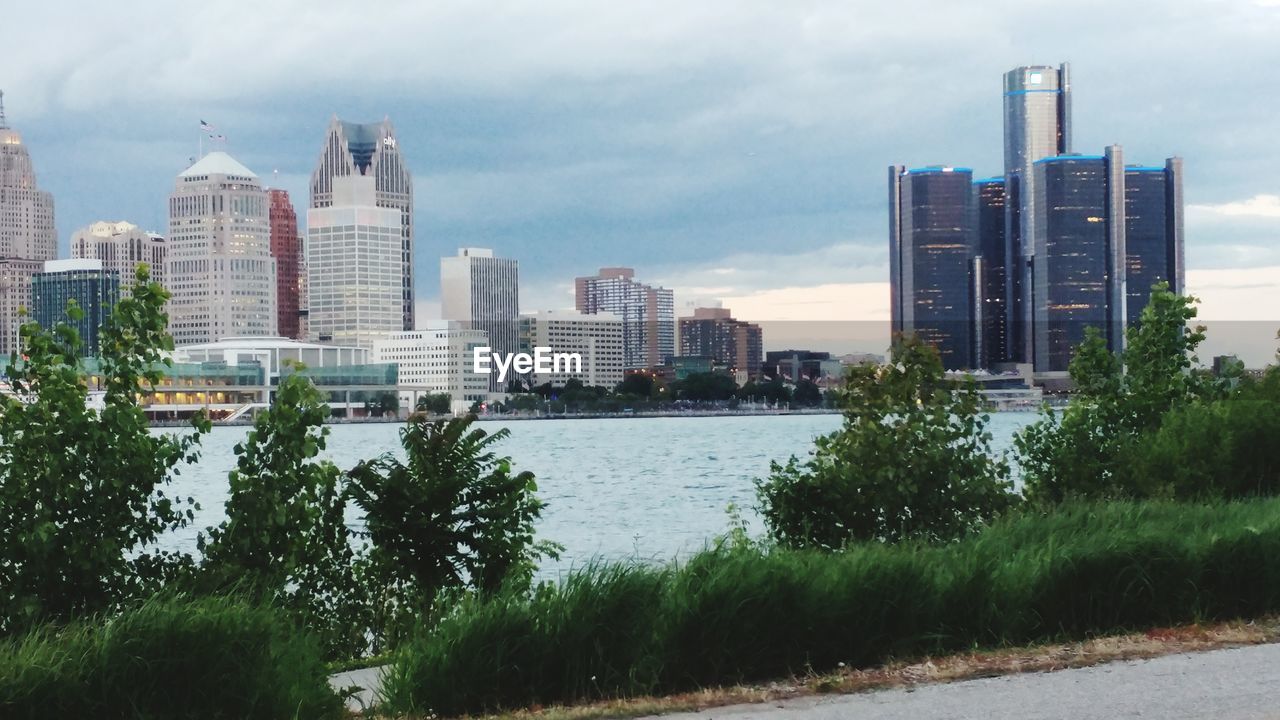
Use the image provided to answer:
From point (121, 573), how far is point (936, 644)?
21.5ft

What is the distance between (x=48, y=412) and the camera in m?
11.7

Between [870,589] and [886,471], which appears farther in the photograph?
[886,471]

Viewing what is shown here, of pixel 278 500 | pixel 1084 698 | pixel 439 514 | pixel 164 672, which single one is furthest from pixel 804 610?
pixel 439 514

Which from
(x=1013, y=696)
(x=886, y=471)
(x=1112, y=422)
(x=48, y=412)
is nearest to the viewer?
(x=1013, y=696)

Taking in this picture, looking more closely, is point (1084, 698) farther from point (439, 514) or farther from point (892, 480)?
point (892, 480)

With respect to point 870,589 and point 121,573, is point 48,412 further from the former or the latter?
point 870,589

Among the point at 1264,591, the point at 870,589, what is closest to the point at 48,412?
the point at 870,589

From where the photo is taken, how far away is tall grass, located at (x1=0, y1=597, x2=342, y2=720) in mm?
8227

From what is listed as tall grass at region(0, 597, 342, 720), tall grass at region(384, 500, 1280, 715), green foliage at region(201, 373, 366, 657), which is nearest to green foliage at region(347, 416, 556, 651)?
green foliage at region(201, 373, 366, 657)

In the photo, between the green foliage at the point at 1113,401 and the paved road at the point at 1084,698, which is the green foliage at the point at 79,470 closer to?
the paved road at the point at 1084,698

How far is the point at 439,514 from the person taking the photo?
14.2 meters

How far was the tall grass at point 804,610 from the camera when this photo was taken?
9.55 m

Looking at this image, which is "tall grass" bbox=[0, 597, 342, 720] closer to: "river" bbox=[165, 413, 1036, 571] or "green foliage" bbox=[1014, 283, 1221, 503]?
"river" bbox=[165, 413, 1036, 571]

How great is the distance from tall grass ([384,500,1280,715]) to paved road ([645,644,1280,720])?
0.94 m
